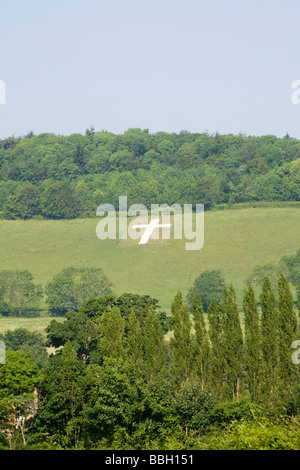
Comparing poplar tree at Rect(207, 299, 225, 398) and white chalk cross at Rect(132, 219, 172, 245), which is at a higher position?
white chalk cross at Rect(132, 219, 172, 245)

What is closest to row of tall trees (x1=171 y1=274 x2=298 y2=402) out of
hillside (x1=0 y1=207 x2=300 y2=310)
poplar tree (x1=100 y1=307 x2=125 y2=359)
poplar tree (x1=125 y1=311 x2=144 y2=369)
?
poplar tree (x1=125 y1=311 x2=144 y2=369)

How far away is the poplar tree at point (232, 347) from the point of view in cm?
5412

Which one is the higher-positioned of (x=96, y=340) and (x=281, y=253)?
(x=281, y=253)

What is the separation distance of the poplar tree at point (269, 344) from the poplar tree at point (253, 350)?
0.38 meters

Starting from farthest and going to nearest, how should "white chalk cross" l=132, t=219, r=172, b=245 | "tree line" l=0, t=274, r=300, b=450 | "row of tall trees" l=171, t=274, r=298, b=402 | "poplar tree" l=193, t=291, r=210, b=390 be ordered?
"white chalk cross" l=132, t=219, r=172, b=245 → "poplar tree" l=193, t=291, r=210, b=390 → "row of tall trees" l=171, t=274, r=298, b=402 → "tree line" l=0, t=274, r=300, b=450

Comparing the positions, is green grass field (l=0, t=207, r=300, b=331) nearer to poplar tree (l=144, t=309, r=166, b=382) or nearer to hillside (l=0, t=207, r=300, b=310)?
hillside (l=0, t=207, r=300, b=310)

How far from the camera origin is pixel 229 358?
180 ft

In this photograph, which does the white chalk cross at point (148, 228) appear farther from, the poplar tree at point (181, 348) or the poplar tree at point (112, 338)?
the poplar tree at point (181, 348)

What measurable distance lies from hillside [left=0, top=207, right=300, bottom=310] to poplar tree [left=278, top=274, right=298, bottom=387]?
75678 millimetres

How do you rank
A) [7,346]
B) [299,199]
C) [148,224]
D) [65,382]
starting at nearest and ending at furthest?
[65,382]
[7,346]
[148,224]
[299,199]

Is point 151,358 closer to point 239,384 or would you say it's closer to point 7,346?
point 239,384

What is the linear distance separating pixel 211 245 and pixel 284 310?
327 feet

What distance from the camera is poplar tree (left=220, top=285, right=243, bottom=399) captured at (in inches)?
2131
